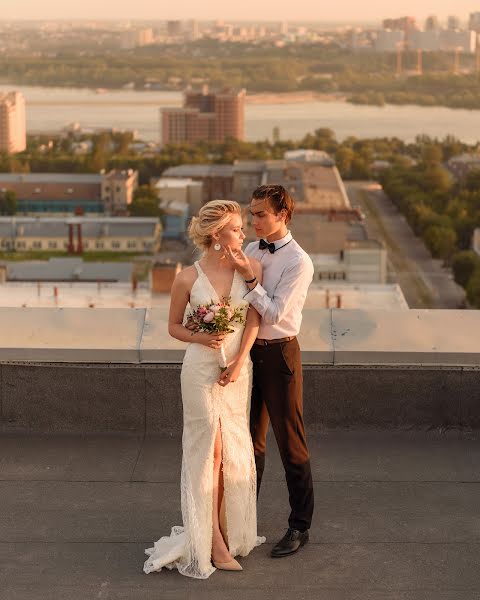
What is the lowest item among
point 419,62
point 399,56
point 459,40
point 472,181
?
point 472,181

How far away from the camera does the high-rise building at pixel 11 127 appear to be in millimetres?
40438

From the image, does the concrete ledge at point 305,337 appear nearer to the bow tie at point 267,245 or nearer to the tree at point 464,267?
the bow tie at point 267,245

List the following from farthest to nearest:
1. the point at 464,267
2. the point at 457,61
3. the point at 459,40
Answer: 1. the point at 459,40
2. the point at 457,61
3. the point at 464,267

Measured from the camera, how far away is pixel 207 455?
1.40 meters

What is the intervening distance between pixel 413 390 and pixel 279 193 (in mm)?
599

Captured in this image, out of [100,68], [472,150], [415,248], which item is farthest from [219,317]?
[100,68]

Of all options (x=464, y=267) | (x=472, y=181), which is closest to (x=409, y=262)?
(x=464, y=267)

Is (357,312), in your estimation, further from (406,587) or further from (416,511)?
(406,587)

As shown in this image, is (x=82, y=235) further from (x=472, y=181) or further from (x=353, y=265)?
(x=472, y=181)

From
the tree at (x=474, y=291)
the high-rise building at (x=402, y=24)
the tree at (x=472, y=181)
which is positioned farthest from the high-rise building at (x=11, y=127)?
the high-rise building at (x=402, y=24)

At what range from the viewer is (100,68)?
70.2 m

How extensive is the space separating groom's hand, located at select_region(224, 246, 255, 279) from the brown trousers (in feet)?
0.34

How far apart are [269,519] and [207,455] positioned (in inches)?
8.0

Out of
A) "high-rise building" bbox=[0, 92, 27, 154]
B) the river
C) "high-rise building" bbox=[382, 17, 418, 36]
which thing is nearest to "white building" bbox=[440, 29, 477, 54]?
"high-rise building" bbox=[382, 17, 418, 36]
